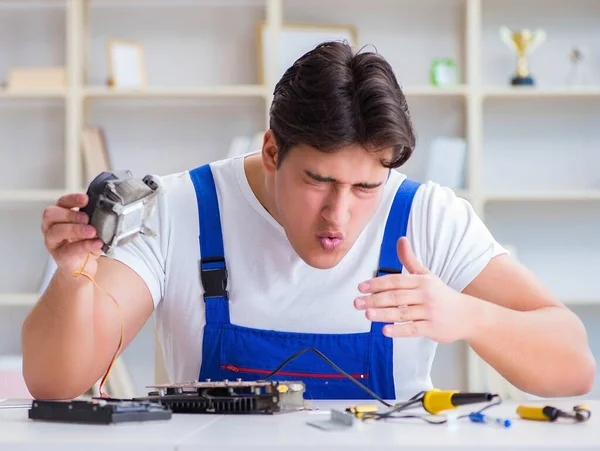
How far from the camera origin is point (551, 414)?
3.74 feet

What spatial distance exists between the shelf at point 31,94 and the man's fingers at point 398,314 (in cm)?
265

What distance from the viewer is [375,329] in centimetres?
173

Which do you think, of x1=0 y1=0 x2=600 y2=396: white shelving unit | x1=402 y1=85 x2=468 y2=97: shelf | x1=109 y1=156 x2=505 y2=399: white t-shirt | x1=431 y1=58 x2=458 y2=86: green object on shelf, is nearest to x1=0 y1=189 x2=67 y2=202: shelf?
x1=0 y1=0 x2=600 y2=396: white shelving unit

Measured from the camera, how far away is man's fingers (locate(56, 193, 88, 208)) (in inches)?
49.9

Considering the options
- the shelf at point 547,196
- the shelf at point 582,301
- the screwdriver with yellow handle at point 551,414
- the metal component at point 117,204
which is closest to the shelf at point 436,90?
the shelf at point 547,196

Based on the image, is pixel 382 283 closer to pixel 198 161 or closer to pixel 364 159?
pixel 364 159

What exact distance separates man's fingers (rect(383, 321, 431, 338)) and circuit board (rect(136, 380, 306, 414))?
156 millimetres

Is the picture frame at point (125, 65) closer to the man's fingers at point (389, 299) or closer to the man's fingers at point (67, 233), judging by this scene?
the man's fingers at point (67, 233)

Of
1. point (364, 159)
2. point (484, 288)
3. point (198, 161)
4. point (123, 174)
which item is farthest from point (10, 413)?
point (198, 161)

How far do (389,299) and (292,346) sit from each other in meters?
0.45

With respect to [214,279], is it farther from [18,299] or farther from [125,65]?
[125,65]

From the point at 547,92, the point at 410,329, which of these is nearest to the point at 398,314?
the point at 410,329

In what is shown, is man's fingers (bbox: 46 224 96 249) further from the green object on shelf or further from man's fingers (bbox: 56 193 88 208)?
the green object on shelf

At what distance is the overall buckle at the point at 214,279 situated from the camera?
176cm
